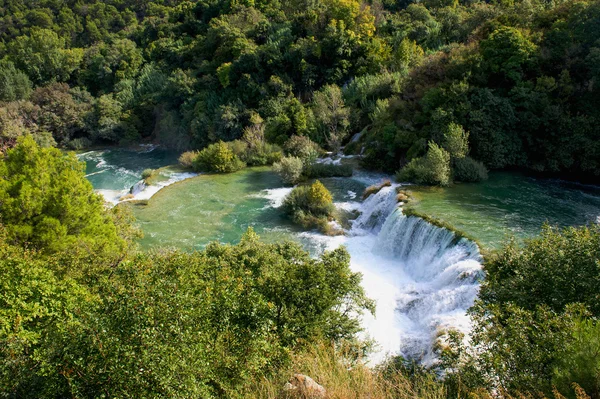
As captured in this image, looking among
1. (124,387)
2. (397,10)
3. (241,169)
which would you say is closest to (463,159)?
(241,169)

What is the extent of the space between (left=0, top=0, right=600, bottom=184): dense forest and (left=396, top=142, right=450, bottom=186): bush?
84 mm

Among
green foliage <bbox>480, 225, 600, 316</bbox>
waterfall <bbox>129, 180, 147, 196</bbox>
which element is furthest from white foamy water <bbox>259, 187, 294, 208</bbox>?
green foliage <bbox>480, 225, 600, 316</bbox>

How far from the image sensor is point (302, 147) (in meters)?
34.8

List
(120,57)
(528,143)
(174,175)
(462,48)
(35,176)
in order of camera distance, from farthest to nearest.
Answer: (120,57), (174,175), (462,48), (528,143), (35,176)

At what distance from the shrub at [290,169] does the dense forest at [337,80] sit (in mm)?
5699

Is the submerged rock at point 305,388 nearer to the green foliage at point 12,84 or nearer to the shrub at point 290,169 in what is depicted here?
the shrub at point 290,169

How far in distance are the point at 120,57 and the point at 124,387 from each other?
6444cm

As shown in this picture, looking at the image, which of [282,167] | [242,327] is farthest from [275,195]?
→ [242,327]

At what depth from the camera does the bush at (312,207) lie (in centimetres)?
2344

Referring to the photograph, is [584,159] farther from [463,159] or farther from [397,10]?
[397,10]

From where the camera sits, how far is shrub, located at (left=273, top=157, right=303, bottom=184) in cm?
2966

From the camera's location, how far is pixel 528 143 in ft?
89.5

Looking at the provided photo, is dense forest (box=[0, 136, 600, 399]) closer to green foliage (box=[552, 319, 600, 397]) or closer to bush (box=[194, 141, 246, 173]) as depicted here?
green foliage (box=[552, 319, 600, 397])

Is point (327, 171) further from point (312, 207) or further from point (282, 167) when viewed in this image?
point (312, 207)
